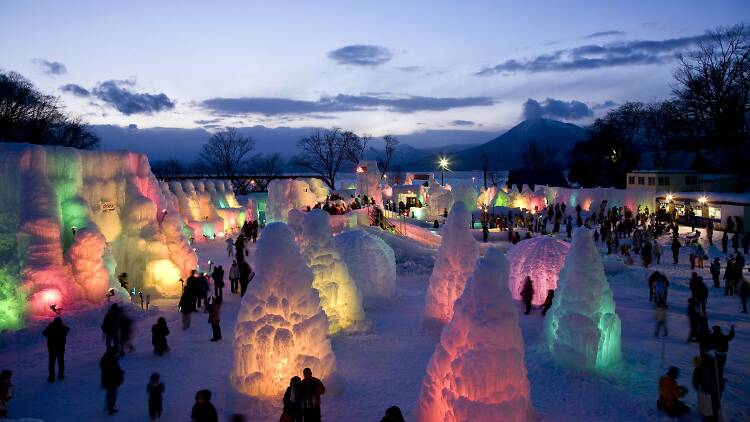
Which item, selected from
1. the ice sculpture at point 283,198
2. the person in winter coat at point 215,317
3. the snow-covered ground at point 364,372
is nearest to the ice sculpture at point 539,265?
the snow-covered ground at point 364,372

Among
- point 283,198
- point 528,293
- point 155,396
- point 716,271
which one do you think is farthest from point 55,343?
point 283,198

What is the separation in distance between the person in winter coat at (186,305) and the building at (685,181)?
32.0 metres

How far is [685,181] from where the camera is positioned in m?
34.3

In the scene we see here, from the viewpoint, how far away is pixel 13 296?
37.5ft

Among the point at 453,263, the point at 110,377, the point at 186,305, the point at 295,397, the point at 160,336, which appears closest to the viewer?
the point at 295,397

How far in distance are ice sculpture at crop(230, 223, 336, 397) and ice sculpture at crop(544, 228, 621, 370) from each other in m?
4.60

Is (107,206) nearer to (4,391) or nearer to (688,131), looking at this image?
(4,391)

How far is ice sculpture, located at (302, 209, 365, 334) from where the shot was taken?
1165cm

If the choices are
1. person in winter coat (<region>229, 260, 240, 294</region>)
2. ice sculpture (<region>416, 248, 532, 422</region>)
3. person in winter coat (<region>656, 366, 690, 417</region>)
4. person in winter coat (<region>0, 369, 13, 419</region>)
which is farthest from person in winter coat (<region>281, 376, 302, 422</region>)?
person in winter coat (<region>229, 260, 240, 294</region>)

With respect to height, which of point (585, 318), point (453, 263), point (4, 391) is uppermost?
point (453, 263)

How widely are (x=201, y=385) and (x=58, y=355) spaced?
265 centimetres

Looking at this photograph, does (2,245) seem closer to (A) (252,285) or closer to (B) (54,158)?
(B) (54,158)

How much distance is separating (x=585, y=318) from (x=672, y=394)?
1983 mm

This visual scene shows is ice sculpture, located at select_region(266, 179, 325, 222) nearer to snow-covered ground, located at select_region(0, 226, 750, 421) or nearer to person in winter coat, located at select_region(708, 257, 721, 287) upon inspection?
snow-covered ground, located at select_region(0, 226, 750, 421)
